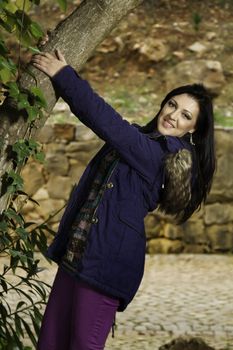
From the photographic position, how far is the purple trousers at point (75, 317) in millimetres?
3131

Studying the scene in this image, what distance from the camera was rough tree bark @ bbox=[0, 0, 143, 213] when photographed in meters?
3.28

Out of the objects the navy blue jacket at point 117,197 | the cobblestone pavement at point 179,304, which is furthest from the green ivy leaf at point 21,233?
the cobblestone pavement at point 179,304

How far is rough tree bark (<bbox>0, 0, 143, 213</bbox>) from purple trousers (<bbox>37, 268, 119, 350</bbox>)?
46 cm

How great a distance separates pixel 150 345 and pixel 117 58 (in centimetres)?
554

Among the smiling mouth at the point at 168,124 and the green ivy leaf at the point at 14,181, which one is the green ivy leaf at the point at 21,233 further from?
the smiling mouth at the point at 168,124

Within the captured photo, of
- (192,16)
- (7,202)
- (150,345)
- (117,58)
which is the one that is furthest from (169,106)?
(192,16)

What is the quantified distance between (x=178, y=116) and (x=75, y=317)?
82 cm

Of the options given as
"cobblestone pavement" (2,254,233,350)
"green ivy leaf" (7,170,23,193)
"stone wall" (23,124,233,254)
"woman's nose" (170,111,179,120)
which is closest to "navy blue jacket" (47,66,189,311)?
"woman's nose" (170,111,179,120)

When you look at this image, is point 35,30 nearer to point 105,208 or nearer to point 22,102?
point 22,102

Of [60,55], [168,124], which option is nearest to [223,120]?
[168,124]

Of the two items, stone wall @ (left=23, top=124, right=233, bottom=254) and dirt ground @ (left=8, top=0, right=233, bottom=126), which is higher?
dirt ground @ (left=8, top=0, right=233, bottom=126)

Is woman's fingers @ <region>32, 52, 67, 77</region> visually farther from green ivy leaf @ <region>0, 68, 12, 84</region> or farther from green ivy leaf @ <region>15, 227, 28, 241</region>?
green ivy leaf @ <region>15, 227, 28, 241</region>

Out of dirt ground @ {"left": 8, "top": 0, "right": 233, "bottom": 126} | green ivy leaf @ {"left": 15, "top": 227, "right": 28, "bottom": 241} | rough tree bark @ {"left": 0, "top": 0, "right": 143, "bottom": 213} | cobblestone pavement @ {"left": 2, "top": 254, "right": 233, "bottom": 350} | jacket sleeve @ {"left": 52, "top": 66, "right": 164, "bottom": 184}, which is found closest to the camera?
jacket sleeve @ {"left": 52, "top": 66, "right": 164, "bottom": 184}

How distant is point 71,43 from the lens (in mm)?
3301
